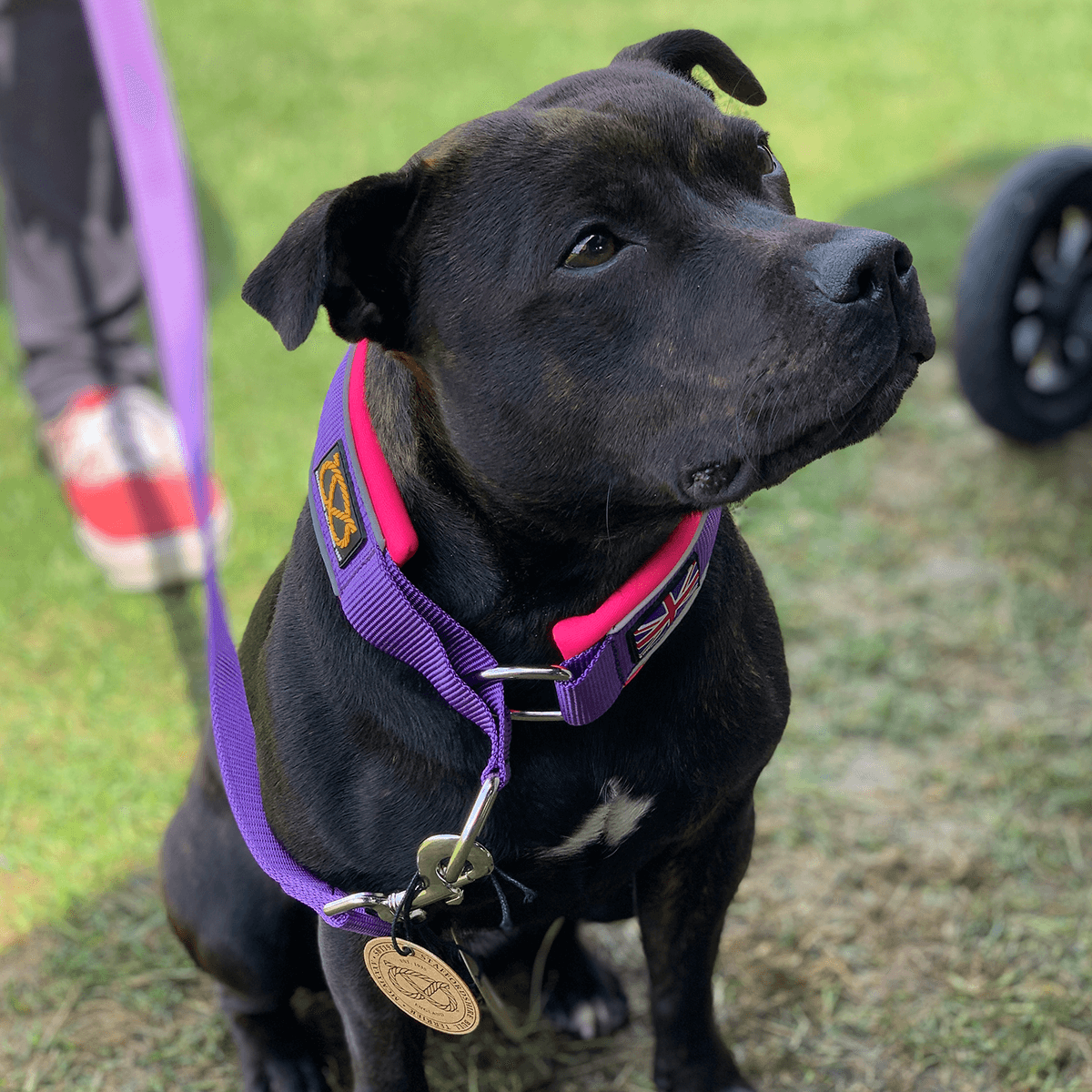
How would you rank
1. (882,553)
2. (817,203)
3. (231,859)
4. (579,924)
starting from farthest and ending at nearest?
(817,203), (882,553), (579,924), (231,859)

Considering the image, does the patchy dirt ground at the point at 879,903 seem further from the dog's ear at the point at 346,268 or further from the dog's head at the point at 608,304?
the dog's ear at the point at 346,268

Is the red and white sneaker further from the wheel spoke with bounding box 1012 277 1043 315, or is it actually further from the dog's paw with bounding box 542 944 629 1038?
the wheel spoke with bounding box 1012 277 1043 315

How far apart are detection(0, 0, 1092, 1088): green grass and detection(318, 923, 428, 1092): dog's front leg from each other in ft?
1.94

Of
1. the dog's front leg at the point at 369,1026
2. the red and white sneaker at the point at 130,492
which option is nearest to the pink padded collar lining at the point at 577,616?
the dog's front leg at the point at 369,1026

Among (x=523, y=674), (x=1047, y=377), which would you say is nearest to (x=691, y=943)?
(x=523, y=674)

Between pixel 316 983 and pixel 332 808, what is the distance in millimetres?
618

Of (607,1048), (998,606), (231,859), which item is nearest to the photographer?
(231,859)

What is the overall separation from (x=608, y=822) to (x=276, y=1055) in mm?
918

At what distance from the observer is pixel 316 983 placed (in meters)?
1.99

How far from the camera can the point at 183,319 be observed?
5.74ft

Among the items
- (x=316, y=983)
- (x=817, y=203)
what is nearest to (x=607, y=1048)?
(x=316, y=983)

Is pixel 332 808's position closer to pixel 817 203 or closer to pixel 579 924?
pixel 579 924

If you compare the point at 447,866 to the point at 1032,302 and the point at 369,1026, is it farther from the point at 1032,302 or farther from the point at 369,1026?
the point at 1032,302

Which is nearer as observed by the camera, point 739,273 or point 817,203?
point 739,273
